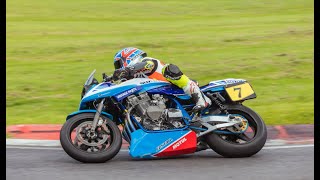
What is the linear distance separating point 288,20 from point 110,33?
278 inches

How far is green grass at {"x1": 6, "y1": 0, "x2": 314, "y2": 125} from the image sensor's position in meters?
13.8

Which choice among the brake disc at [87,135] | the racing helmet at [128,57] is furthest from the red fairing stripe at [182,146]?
the racing helmet at [128,57]

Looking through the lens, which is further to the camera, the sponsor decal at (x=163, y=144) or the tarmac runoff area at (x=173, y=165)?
the sponsor decal at (x=163, y=144)

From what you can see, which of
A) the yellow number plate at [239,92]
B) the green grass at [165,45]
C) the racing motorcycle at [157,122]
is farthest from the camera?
the green grass at [165,45]

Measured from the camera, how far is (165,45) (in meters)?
20.8

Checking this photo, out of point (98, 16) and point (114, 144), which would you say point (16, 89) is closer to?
point (114, 144)

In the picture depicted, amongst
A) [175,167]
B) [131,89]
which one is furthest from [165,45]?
[175,167]

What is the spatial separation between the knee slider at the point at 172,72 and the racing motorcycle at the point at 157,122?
8.5 inches

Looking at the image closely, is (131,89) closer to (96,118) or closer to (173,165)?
(96,118)

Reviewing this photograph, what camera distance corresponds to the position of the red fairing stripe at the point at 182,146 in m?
8.62

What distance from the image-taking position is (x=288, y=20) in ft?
85.7

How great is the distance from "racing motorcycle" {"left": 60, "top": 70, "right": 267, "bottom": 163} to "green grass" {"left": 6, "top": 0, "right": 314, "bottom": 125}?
96.3 inches

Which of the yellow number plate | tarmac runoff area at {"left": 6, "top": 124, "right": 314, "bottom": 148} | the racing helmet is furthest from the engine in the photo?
tarmac runoff area at {"left": 6, "top": 124, "right": 314, "bottom": 148}

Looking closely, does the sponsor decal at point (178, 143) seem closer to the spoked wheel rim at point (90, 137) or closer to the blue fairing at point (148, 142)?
the blue fairing at point (148, 142)
